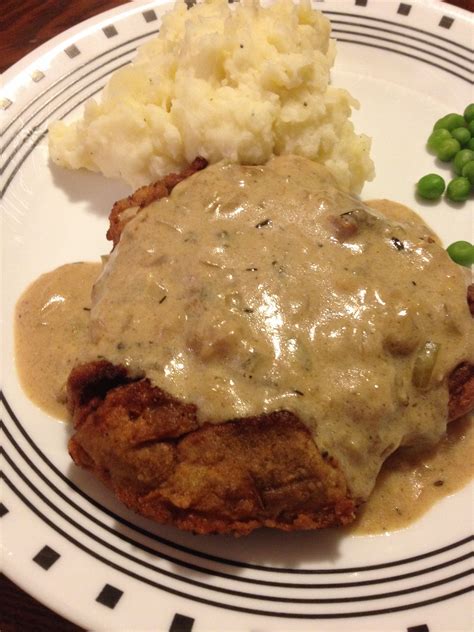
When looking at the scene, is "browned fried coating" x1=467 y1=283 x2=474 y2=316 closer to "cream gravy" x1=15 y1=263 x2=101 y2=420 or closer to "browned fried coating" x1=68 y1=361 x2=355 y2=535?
"browned fried coating" x1=68 y1=361 x2=355 y2=535

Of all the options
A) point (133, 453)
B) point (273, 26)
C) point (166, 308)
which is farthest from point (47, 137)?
point (133, 453)

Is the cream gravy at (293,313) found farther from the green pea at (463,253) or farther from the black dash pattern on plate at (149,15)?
the black dash pattern on plate at (149,15)

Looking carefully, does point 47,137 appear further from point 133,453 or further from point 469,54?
point 469,54

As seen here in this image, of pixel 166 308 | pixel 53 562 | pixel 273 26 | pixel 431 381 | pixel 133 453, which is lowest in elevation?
pixel 431 381

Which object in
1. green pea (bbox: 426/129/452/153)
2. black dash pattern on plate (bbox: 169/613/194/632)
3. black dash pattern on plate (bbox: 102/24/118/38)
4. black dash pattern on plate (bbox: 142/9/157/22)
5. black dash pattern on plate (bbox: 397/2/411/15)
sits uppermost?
black dash pattern on plate (bbox: 102/24/118/38)

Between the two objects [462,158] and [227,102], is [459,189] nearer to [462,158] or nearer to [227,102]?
[462,158]

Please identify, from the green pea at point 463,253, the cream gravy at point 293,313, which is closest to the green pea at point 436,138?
the green pea at point 463,253

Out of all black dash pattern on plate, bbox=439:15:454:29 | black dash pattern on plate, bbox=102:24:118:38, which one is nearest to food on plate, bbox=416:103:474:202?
black dash pattern on plate, bbox=439:15:454:29
